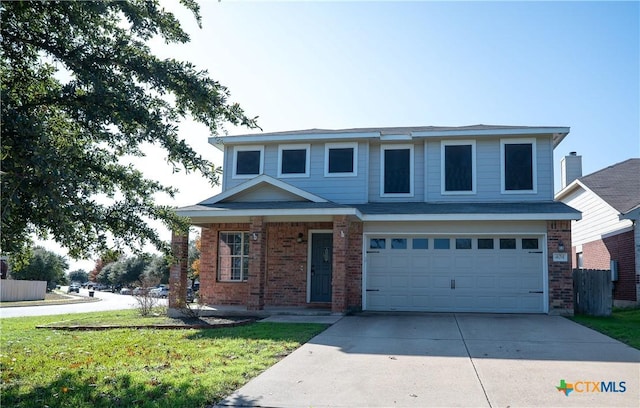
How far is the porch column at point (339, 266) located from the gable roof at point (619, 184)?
351 inches

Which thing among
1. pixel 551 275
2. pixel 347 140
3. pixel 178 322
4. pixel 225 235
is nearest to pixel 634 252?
pixel 551 275

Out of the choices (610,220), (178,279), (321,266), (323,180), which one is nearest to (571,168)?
(610,220)

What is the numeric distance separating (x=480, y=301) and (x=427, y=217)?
9.04ft

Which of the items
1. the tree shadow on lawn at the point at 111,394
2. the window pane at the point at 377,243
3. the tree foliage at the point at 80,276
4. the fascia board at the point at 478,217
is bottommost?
the tree foliage at the point at 80,276

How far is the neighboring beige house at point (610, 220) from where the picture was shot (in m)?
17.0

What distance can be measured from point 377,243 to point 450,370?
7963 mm

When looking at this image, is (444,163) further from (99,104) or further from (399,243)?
(99,104)

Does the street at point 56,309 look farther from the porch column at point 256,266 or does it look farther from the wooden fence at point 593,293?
the wooden fence at point 593,293

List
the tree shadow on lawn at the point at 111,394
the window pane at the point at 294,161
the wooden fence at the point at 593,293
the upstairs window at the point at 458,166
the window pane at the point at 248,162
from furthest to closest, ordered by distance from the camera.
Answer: the window pane at the point at 248,162 < the window pane at the point at 294,161 < the upstairs window at the point at 458,166 < the wooden fence at the point at 593,293 < the tree shadow on lawn at the point at 111,394

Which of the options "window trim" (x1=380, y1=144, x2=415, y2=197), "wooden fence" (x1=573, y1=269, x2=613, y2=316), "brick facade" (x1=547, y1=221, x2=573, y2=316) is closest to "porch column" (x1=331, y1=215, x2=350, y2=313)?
"window trim" (x1=380, y1=144, x2=415, y2=197)

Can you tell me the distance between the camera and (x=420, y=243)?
15203 millimetres

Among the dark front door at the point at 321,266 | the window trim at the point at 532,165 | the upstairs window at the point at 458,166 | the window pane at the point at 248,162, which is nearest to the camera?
the window trim at the point at 532,165

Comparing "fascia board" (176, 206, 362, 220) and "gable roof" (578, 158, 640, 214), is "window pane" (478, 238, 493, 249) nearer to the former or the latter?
"fascia board" (176, 206, 362, 220)

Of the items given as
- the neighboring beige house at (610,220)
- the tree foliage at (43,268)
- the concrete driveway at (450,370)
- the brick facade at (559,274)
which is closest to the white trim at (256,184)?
the concrete driveway at (450,370)
